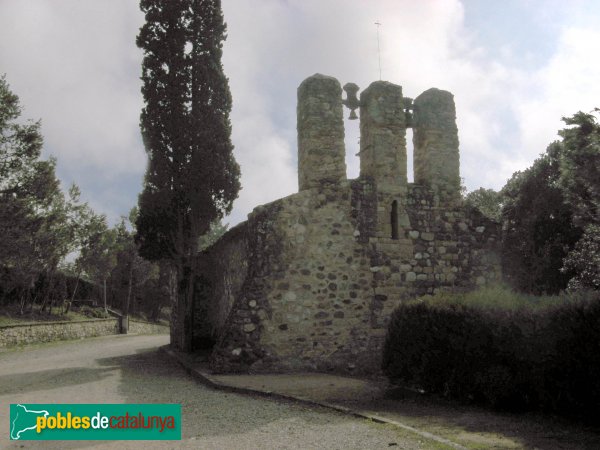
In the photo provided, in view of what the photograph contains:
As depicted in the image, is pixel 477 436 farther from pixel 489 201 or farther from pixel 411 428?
pixel 489 201

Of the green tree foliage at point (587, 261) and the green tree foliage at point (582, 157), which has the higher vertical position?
the green tree foliage at point (582, 157)

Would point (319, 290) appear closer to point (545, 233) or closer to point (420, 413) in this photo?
point (420, 413)

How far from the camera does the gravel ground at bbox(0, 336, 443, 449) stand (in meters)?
5.44

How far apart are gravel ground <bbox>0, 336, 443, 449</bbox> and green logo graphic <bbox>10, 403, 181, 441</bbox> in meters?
0.18

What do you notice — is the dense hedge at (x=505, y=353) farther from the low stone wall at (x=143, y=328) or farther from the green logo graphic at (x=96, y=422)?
the low stone wall at (x=143, y=328)

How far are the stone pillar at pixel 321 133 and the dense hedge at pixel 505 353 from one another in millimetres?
4000

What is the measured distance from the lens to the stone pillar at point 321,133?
1124cm

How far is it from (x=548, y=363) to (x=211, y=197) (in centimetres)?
1106

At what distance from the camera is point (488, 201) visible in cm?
3238

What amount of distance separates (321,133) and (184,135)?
5210mm

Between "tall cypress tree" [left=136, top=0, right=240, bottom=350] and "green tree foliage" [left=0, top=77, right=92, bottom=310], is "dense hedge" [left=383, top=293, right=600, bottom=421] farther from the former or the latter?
"green tree foliage" [left=0, top=77, right=92, bottom=310]

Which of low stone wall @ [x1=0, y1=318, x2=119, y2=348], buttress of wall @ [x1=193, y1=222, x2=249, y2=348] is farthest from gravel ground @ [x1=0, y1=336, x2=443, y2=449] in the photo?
low stone wall @ [x1=0, y1=318, x2=119, y2=348]

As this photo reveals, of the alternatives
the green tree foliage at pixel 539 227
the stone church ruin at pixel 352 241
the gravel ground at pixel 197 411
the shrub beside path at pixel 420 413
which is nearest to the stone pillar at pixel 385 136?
the stone church ruin at pixel 352 241

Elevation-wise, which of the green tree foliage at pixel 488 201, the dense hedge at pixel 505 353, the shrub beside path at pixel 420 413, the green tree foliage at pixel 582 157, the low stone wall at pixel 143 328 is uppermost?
the green tree foliage at pixel 488 201
